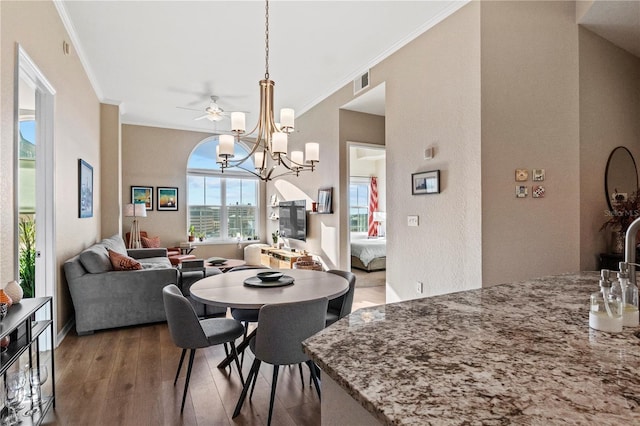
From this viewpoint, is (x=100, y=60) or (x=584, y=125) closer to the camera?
(x=584, y=125)

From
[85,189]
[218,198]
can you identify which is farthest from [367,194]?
[85,189]

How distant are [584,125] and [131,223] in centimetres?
770

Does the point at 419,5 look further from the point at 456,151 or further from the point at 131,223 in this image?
the point at 131,223

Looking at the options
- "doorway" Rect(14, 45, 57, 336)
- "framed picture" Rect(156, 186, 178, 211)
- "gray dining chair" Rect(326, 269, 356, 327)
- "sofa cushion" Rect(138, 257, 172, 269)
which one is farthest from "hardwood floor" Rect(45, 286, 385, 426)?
"framed picture" Rect(156, 186, 178, 211)

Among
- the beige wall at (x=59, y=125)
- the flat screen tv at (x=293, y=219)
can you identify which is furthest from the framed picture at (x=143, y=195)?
the flat screen tv at (x=293, y=219)

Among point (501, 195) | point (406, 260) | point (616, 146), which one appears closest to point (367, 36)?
point (501, 195)

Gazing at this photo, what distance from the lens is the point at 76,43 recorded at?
12.3 feet

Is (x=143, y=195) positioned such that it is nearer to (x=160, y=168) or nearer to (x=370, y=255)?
(x=160, y=168)

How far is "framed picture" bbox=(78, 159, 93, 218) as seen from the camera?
13.1 ft

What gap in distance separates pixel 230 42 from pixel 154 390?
355 centimetres

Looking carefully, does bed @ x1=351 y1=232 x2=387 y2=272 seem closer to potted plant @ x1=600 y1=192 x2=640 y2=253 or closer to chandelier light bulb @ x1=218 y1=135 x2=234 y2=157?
potted plant @ x1=600 y1=192 x2=640 y2=253

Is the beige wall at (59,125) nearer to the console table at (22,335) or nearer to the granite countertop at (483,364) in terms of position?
the console table at (22,335)

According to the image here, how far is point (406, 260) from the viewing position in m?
3.88

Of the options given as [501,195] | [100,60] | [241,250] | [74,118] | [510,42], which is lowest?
[241,250]
